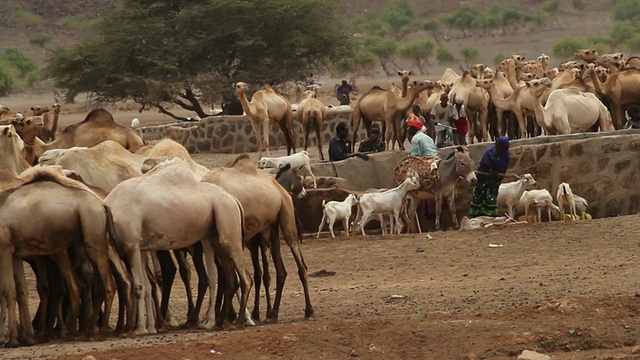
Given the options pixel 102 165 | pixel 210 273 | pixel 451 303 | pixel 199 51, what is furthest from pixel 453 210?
pixel 199 51

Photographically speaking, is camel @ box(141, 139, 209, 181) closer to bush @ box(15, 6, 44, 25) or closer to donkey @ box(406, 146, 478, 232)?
donkey @ box(406, 146, 478, 232)

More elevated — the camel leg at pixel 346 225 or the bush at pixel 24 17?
the bush at pixel 24 17

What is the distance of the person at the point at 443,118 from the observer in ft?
83.7

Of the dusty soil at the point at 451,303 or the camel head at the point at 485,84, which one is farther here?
the camel head at the point at 485,84

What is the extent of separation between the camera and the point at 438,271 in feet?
53.2

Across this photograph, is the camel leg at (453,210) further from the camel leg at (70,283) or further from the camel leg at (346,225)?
the camel leg at (70,283)

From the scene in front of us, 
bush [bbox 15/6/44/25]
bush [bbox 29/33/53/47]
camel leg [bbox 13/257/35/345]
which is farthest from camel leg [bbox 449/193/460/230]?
bush [bbox 15/6/44/25]

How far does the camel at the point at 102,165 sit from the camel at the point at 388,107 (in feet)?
36.1

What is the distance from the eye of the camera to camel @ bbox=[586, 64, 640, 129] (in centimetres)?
2629

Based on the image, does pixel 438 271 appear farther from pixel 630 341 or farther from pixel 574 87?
pixel 574 87

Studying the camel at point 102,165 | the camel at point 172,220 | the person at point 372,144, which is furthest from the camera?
the person at point 372,144

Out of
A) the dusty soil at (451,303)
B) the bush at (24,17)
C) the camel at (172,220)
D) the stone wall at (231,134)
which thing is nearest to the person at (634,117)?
the dusty soil at (451,303)

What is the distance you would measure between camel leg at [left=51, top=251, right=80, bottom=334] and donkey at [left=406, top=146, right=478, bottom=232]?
850 centimetres

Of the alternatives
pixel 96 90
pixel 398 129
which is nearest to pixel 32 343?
pixel 398 129
